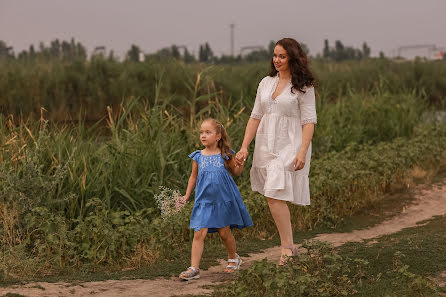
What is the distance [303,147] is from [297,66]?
0.67 m

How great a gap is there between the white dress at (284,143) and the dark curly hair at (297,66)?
0.06 m

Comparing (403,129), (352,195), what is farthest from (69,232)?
(403,129)

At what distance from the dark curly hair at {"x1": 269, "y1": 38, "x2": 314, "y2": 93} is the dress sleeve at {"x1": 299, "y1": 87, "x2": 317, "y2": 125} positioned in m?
0.05

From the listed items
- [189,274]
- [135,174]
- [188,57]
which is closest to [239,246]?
[189,274]

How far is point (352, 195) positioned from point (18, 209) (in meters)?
4.19

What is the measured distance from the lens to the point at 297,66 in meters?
5.25

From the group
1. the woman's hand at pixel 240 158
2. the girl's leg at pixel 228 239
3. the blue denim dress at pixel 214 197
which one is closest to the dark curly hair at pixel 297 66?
the woman's hand at pixel 240 158

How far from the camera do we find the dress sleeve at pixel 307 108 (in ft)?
17.2

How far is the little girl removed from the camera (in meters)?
5.10

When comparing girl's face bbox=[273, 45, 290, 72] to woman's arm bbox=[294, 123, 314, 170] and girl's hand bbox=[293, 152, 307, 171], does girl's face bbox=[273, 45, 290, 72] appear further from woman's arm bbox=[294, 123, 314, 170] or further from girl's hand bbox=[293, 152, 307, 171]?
girl's hand bbox=[293, 152, 307, 171]

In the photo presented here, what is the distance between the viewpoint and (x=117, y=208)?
22.5 ft

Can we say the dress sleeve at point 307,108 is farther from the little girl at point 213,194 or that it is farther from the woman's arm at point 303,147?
the little girl at point 213,194

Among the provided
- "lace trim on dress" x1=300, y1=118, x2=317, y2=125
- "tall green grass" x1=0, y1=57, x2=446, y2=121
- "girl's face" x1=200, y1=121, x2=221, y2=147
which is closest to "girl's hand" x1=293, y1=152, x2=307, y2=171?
"lace trim on dress" x1=300, y1=118, x2=317, y2=125

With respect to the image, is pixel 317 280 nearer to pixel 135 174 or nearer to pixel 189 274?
pixel 189 274
